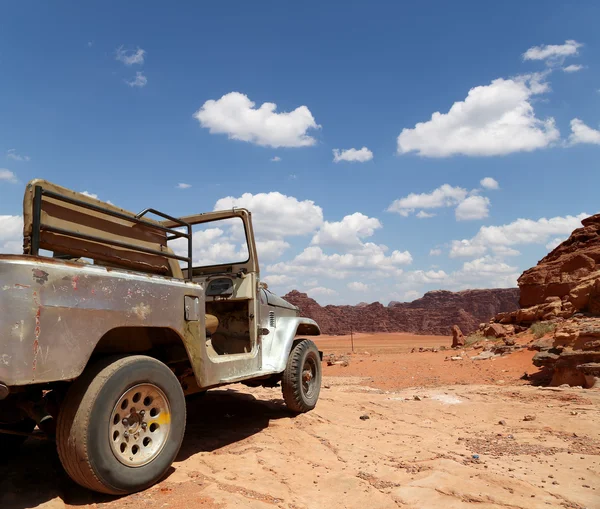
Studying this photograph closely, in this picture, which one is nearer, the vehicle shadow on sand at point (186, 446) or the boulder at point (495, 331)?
the vehicle shadow on sand at point (186, 446)

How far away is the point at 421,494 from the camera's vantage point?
3.63 meters

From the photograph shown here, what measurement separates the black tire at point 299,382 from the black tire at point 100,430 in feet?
8.96

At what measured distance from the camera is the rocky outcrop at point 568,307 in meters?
10.3

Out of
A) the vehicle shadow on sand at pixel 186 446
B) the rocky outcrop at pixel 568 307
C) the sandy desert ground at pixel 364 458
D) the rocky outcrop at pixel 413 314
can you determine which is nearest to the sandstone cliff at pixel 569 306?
the rocky outcrop at pixel 568 307

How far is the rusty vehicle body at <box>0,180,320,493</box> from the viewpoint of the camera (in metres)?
2.77

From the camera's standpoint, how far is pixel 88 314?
3.11m

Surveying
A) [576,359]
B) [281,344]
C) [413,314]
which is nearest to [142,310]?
[281,344]

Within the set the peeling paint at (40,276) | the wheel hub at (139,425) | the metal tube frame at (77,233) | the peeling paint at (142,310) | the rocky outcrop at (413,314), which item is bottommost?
the rocky outcrop at (413,314)

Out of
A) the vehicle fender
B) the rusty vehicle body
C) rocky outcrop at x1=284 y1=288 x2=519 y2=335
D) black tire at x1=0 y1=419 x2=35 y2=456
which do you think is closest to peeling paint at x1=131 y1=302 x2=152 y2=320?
the rusty vehicle body

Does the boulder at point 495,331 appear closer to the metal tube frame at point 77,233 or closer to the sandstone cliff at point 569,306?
the sandstone cliff at point 569,306

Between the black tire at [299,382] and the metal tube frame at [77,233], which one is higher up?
the metal tube frame at [77,233]

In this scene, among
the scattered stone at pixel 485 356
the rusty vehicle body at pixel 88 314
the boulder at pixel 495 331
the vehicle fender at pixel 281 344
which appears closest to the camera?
the rusty vehicle body at pixel 88 314

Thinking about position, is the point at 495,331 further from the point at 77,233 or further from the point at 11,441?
the point at 77,233

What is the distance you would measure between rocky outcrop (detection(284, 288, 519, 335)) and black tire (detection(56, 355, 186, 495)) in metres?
67.2
